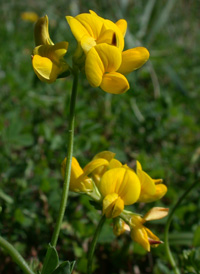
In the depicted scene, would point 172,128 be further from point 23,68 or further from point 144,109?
point 23,68

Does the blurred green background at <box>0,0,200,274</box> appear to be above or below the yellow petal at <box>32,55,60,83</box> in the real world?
below

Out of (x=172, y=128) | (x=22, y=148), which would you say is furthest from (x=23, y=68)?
(x=172, y=128)

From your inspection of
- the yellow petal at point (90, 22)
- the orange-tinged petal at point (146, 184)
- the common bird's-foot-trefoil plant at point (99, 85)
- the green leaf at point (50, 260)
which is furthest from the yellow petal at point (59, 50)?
the green leaf at point (50, 260)

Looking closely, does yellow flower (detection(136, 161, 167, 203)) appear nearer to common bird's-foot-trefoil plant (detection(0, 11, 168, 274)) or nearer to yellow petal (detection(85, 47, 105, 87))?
common bird's-foot-trefoil plant (detection(0, 11, 168, 274))

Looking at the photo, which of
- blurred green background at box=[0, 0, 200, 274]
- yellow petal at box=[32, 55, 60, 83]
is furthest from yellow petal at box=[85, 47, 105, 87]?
blurred green background at box=[0, 0, 200, 274]

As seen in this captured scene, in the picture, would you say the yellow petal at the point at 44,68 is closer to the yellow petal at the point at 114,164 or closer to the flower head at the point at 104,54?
the flower head at the point at 104,54
